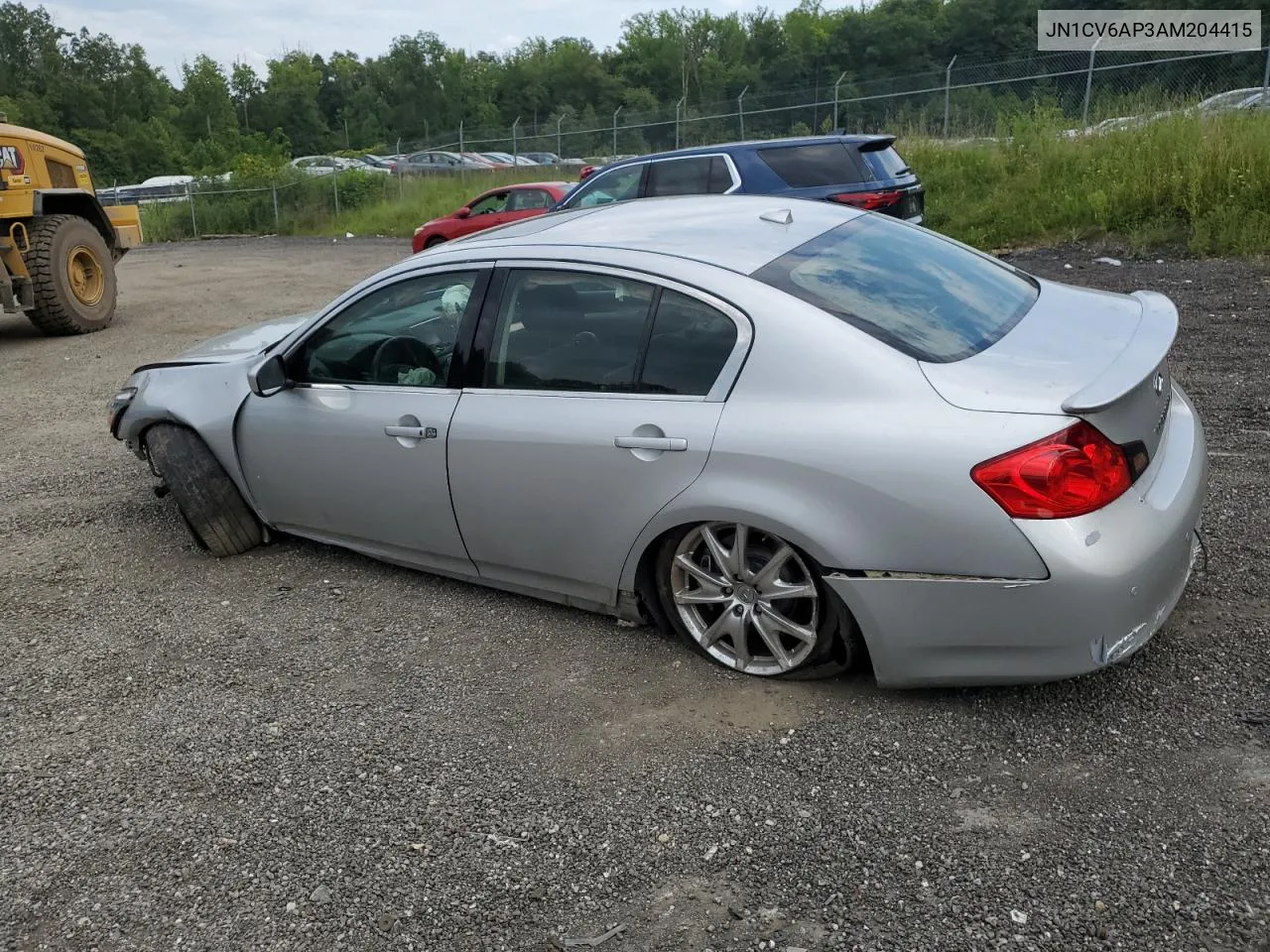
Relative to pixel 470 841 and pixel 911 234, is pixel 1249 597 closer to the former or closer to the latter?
pixel 911 234

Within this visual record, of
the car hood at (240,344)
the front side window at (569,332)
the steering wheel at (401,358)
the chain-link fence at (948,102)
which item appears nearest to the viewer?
the front side window at (569,332)

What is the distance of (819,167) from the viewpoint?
34.6 feet

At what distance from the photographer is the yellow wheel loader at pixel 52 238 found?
1059 centimetres

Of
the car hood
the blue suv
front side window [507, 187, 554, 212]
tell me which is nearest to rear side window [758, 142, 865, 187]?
the blue suv

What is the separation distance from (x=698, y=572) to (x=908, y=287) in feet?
4.02

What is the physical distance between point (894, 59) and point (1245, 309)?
54706mm

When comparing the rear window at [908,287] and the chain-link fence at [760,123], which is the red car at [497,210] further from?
the rear window at [908,287]

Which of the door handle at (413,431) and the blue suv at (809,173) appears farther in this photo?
the blue suv at (809,173)

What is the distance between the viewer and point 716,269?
342 cm

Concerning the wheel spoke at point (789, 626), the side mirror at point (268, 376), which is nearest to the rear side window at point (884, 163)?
the side mirror at point (268, 376)

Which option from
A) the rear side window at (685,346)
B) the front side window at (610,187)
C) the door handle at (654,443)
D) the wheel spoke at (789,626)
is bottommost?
the wheel spoke at (789,626)

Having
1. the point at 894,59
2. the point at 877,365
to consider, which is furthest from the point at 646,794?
the point at 894,59

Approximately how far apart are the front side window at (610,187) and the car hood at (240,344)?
645cm

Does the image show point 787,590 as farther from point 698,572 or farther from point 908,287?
point 908,287
